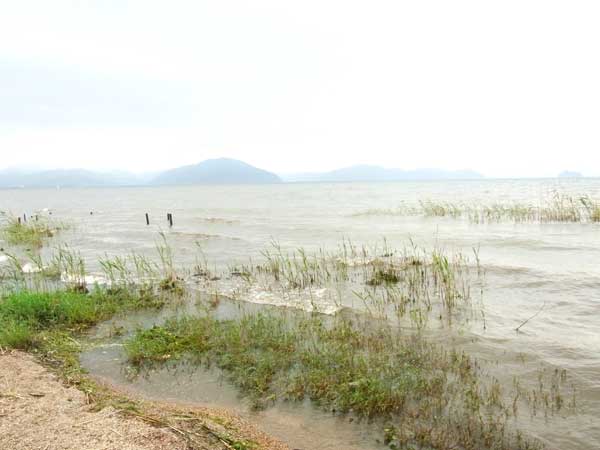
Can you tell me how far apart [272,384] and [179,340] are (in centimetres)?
273

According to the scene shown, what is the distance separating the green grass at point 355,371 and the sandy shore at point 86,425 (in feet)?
3.64

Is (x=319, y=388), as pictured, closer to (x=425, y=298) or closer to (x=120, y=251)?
(x=425, y=298)

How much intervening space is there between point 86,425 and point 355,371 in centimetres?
412

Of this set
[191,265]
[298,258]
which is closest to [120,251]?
[191,265]

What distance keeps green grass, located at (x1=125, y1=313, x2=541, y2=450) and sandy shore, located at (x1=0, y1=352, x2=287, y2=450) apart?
1111 millimetres

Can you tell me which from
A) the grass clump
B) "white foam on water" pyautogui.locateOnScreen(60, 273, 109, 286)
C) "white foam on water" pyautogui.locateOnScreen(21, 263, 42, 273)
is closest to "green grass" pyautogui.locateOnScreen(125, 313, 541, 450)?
"white foam on water" pyautogui.locateOnScreen(60, 273, 109, 286)

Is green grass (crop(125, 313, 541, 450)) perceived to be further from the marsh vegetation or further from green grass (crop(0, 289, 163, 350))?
green grass (crop(0, 289, 163, 350))

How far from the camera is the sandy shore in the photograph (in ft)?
14.3

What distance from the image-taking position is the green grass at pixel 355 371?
17.6 feet

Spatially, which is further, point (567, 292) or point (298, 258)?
point (298, 258)

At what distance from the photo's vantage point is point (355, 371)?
6621mm

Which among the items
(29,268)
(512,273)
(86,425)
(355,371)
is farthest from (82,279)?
(512,273)

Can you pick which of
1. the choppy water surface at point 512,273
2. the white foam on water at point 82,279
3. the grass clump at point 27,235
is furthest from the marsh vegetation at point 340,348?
the grass clump at point 27,235

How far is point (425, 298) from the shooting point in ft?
36.7
